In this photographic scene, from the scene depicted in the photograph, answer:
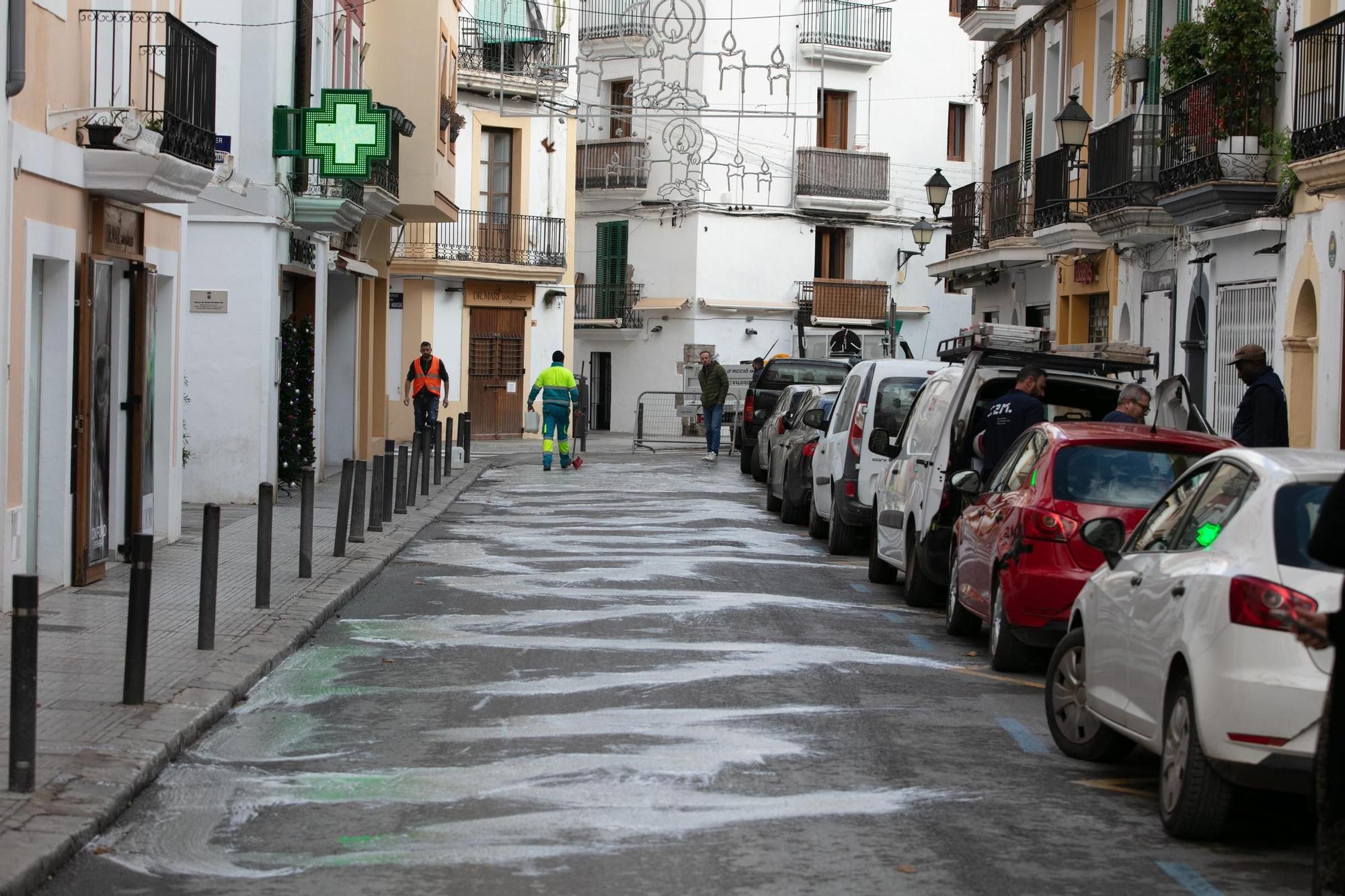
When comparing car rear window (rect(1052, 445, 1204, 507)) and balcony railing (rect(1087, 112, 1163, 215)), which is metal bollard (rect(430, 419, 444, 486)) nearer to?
balcony railing (rect(1087, 112, 1163, 215))

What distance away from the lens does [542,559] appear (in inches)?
658

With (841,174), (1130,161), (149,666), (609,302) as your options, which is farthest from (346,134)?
(841,174)

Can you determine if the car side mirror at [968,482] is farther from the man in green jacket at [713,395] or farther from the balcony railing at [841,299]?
the balcony railing at [841,299]

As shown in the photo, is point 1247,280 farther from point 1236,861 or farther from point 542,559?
point 1236,861

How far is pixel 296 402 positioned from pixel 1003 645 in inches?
533

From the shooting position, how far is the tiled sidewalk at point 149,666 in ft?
22.0

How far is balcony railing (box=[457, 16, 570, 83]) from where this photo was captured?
42.4 meters

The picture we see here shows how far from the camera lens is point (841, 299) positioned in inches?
1951

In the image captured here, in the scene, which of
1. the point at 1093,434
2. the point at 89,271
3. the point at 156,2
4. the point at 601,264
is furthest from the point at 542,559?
the point at 601,264

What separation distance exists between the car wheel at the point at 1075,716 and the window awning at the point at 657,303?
3977 cm

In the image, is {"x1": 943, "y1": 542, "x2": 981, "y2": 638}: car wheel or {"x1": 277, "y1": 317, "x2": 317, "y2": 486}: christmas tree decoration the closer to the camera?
{"x1": 943, "y1": 542, "x2": 981, "y2": 638}: car wheel

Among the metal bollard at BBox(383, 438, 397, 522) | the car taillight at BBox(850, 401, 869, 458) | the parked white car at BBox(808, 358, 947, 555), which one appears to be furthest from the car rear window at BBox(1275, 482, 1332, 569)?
the metal bollard at BBox(383, 438, 397, 522)

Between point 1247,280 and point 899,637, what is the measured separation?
10.3 meters

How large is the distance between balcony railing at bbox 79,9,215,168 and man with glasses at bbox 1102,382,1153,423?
296 inches
